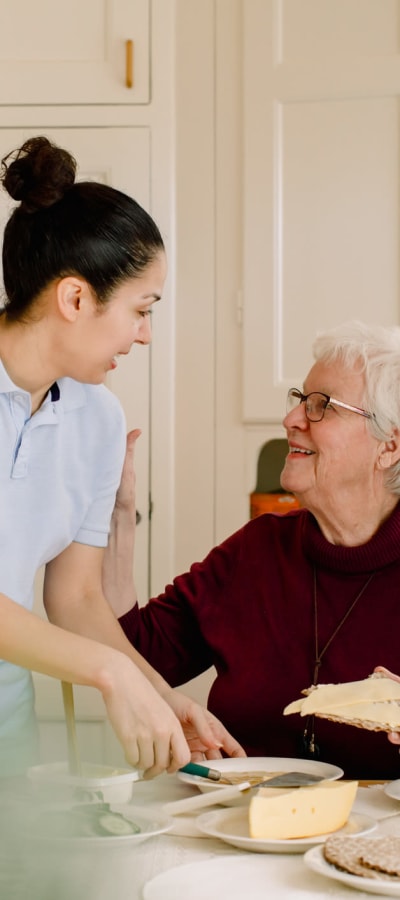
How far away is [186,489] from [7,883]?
91.1 inches

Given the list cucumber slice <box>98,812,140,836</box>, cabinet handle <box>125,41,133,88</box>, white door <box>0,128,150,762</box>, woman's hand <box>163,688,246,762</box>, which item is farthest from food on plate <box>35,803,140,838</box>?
cabinet handle <box>125,41,133,88</box>

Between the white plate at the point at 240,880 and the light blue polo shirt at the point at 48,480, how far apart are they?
0.45m

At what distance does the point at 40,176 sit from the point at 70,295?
156 mm

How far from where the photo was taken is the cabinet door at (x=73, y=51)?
8.54 ft

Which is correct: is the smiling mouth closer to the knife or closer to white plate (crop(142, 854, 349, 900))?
the knife

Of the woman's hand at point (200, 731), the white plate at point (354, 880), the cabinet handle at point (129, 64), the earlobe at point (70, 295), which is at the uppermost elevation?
the cabinet handle at point (129, 64)

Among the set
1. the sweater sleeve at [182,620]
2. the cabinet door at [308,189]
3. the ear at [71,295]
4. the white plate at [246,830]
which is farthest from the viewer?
the cabinet door at [308,189]

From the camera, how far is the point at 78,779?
20.1 inches

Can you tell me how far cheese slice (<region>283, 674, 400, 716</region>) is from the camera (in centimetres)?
111

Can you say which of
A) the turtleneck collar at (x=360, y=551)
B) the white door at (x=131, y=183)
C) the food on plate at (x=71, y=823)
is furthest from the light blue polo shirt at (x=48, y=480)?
the white door at (x=131, y=183)

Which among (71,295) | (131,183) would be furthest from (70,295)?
(131,183)

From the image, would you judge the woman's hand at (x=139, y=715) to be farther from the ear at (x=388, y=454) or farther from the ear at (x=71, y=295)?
the ear at (x=388, y=454)

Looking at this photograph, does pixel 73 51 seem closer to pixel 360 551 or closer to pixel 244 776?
pixel 360 551

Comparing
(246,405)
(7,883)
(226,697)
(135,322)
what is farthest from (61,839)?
(246,405)
